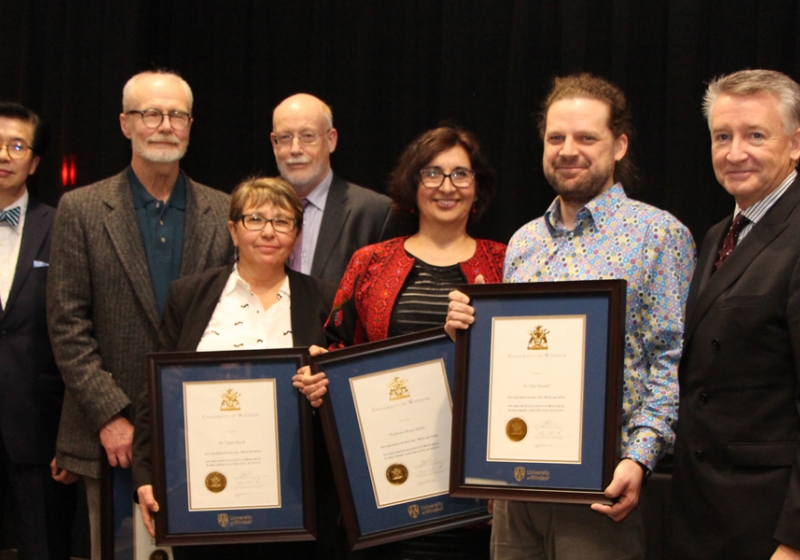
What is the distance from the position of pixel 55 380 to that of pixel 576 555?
2320 millimetres

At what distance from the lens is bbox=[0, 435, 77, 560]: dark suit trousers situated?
344cm

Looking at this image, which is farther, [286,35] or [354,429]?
[286,35]

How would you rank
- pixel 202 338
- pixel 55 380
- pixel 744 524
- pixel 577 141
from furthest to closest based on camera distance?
1. pixel 55 380
2. pixel 202 338
3. pixel 577 141
4. pixel 744 524

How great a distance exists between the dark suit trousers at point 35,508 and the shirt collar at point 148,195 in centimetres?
118

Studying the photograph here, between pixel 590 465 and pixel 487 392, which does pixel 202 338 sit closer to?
pixel 487 392

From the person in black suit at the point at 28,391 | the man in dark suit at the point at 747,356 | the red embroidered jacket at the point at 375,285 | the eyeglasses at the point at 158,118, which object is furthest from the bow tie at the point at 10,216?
the man in dark suit at the point at 747,356

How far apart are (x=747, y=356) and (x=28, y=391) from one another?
277cm

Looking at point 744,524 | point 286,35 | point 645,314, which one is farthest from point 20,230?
point 744,524

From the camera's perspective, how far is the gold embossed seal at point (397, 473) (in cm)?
250

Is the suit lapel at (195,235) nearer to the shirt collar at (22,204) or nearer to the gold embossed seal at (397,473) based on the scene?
the shirt collar at (22,204)

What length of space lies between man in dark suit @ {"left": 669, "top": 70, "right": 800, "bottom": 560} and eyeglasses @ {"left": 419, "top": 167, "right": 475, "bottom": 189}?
34.8 inches

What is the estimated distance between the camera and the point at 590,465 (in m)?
2.09

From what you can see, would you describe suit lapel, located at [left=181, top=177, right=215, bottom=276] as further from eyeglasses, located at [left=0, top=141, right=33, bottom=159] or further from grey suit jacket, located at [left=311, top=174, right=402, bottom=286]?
eyeglasses, located at [left=0, top=141, right=33, bottom=159]

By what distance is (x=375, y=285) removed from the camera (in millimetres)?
2875
